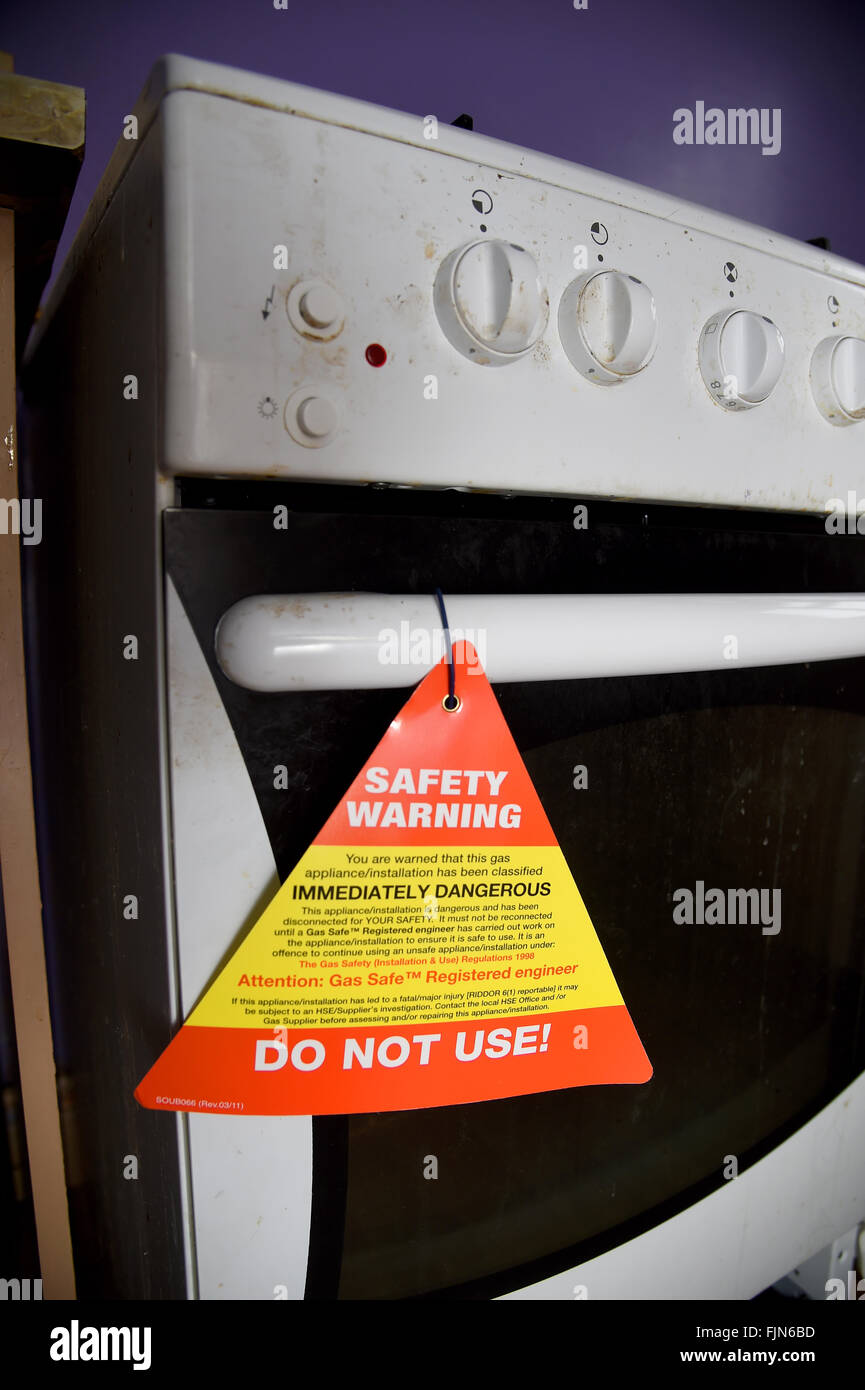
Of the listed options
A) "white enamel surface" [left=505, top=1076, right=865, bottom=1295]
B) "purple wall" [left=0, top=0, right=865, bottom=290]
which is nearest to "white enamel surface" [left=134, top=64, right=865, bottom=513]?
"white enamel surface" [left=505, top=1076, right=865, bottom=1295]

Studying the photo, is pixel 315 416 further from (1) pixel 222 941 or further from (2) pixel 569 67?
(2) pixel 569 67

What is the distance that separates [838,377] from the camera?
44 centimetres

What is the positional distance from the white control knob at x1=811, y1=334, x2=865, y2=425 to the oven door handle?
119 millimetres

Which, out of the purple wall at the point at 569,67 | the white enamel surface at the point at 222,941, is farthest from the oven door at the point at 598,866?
the purple wall at the point at 569,67

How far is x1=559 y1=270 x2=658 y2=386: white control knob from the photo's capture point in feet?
1.16

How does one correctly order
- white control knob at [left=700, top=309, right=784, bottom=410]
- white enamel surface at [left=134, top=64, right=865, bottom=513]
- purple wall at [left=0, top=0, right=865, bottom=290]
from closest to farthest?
white enamel surface at [left=134, top=64, right=865, bottom=513] < white control knob at [left=700, top=309, right=784, bottom=410] < purple wall at [left=0, top=0, right=865, bottom=290]

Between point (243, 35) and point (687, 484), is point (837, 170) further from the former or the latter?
point (687, 484)

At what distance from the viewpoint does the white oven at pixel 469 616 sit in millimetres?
298

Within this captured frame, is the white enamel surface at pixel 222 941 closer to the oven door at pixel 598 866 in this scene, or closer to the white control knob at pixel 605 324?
the oven door at pixel 598 866

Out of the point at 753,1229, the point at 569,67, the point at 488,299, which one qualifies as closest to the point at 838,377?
the point at 488,299

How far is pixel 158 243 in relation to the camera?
11.3 inches

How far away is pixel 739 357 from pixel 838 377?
0.08 metres

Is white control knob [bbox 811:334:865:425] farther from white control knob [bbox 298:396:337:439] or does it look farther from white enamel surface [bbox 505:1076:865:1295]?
white enamel surface [bbox 505:1076:865:1295]
